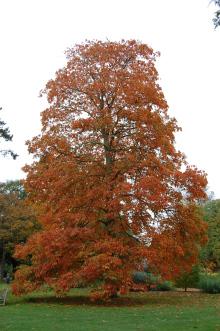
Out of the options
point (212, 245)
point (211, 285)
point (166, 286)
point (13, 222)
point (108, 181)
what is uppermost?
point (13, 222)

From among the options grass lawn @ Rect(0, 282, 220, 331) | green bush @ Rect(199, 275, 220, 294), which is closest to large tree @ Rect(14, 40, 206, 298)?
grass lawn @ Rect(0, 282, 220, 331)

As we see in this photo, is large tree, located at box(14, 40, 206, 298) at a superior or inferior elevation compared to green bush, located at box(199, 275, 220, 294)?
superior

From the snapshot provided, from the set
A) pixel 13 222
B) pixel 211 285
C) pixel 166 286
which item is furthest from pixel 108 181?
pixel 13 222

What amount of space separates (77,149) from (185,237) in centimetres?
697

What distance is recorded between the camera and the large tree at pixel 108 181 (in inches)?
910

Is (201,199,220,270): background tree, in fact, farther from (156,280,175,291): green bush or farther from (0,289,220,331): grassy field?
(0,289,220,331): grassy field

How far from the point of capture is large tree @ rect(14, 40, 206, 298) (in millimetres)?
23109

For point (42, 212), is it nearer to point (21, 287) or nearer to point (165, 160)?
point (21, 287)

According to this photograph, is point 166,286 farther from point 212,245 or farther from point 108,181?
point 212,245

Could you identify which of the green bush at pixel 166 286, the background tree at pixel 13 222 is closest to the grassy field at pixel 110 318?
the green bush at pixel 166 286

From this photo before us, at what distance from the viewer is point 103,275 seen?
22.5m

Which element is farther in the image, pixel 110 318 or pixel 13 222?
pixel 13 222

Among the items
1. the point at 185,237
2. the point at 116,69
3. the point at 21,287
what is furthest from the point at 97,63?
the point at 21,287

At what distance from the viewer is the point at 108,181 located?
2427 cm
